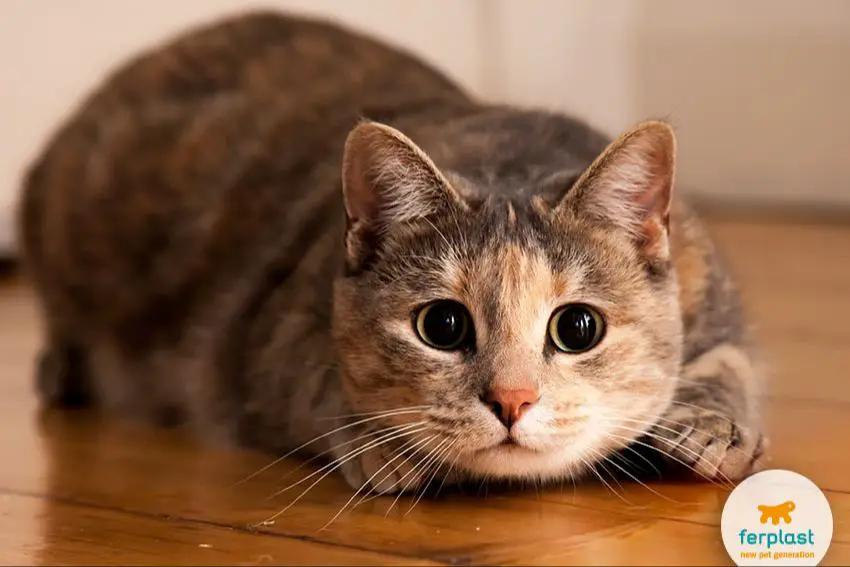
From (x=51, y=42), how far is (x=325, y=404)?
1794mm

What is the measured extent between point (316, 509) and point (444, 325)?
0.29 m

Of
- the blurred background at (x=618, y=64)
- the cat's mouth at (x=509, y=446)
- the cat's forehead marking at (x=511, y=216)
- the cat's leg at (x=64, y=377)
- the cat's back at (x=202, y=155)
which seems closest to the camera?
the cat's mouth at (x=509, y=446)

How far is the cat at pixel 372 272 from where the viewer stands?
155 centimetres

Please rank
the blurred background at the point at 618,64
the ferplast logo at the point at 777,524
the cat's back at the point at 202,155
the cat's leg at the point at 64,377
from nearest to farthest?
the ferplast logo at the point at 777,524 < the cat's back at the point at 202,155 < the cat's leg at the point at 64,377 < the blurred background at the point at 618,64

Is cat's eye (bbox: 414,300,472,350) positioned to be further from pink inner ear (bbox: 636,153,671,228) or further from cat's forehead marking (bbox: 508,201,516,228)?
pink inner ear (bbox: 636,153,671,228)

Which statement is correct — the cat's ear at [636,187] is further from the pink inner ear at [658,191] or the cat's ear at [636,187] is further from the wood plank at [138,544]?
the wood plank at [138,544]

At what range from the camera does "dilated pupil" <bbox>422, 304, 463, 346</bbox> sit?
156 cm

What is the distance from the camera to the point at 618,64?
415 cm

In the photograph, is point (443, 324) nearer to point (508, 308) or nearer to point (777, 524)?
point (508, 308)

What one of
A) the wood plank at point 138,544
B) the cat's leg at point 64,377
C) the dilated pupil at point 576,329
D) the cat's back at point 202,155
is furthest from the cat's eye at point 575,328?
the cat's leg at point 64,377

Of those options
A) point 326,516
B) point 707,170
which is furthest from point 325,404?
point 707,170

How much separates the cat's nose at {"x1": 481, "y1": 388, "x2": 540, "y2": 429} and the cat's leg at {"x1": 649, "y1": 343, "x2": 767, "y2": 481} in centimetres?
25

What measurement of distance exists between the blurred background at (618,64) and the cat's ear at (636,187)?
2.01m

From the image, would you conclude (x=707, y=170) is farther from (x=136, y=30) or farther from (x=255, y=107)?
(x=255, y=107)
